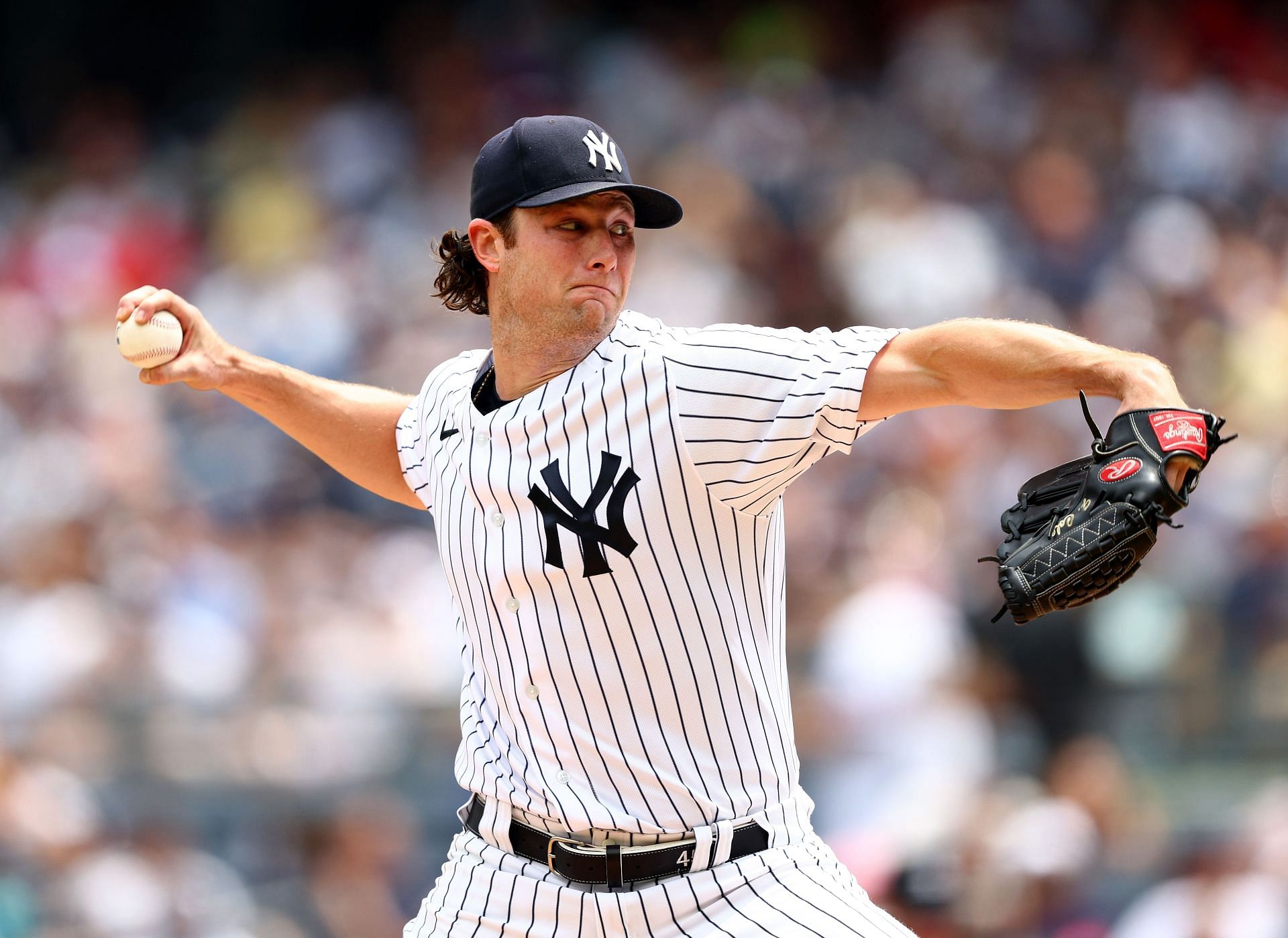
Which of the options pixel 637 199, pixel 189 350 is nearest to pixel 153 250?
pixel 189 350

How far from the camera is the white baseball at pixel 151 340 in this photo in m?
3.10

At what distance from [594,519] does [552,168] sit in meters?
0.63

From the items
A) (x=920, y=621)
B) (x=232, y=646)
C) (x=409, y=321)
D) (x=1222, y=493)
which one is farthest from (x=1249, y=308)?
(x=232, y=646)

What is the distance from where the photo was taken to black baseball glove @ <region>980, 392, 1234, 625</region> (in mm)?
2084

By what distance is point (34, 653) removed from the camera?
22.7ft

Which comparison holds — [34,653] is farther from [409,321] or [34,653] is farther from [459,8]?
[459,8]

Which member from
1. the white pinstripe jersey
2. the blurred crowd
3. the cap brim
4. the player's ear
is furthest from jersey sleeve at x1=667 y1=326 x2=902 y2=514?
the blurred crowd

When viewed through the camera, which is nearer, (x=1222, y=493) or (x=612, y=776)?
(x=612, y=776)

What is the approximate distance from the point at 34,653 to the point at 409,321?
2.52m

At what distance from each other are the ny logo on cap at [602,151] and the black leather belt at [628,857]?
1164mm

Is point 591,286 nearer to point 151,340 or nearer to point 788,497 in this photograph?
point 151,340

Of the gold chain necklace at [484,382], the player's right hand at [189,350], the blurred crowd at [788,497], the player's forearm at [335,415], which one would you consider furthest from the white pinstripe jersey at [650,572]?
the blurred crowd at [788,497]

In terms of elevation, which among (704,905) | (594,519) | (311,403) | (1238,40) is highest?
(1238,40)

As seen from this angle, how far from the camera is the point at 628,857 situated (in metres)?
2.63
